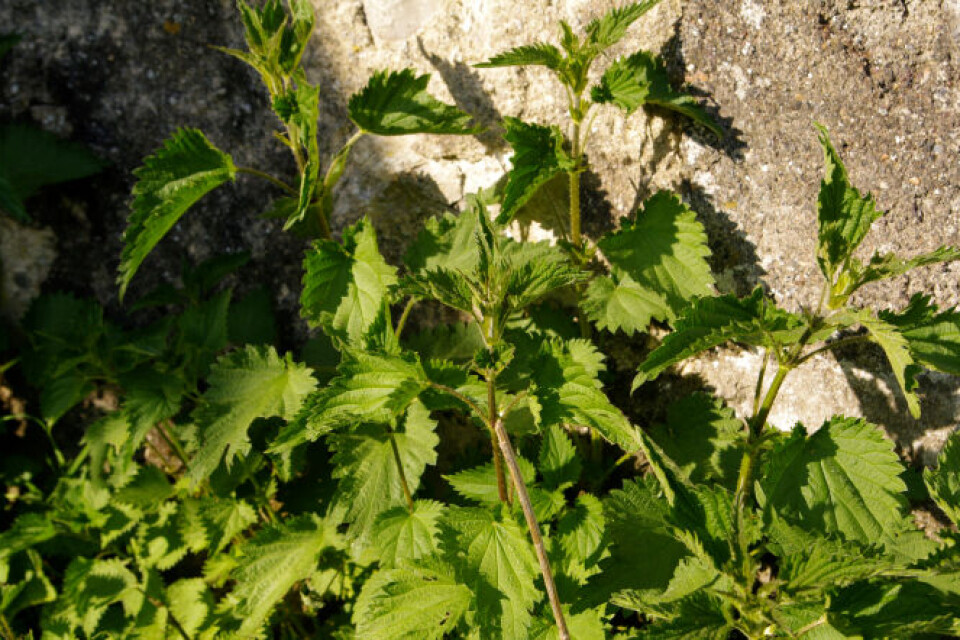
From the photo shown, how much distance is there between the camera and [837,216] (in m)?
1.59

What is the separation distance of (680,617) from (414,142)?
1.75 m

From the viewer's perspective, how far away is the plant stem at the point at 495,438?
4.93 feet

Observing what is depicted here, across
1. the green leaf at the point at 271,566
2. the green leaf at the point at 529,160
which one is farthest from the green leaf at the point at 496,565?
the green leaf at the point at 529,160

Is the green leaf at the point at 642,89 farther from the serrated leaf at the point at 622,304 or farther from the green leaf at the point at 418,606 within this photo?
the green leaf at the point at 418,606

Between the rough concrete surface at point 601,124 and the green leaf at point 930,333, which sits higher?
the rough concrete surface at point 601,124

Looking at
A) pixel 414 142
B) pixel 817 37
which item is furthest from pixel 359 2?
pixel 817 37

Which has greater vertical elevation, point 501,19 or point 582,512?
point 501,19

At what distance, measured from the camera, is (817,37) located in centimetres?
189

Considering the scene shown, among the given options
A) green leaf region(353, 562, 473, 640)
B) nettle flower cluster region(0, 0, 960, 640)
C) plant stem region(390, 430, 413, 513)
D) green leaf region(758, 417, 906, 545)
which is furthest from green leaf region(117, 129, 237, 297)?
green leaf region(758, 417, 906, 545)

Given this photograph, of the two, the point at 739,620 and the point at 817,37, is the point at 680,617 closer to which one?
the point at 739,620

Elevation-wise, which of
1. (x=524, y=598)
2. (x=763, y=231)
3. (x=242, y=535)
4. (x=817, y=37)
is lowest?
(x=242, y=535)

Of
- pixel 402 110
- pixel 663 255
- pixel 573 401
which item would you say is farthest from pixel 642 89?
pixel 573 401

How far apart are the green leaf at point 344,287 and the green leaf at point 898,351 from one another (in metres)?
1.13

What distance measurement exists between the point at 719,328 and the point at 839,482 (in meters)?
0.49
